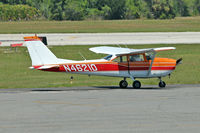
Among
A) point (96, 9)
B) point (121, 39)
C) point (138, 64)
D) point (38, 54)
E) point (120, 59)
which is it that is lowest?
point (96, 9)

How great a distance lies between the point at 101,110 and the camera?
15.3m

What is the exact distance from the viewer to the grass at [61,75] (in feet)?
80.6

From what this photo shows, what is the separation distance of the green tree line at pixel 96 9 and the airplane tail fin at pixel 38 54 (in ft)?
255

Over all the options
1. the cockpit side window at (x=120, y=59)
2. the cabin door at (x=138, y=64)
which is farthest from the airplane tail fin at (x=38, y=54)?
the cabin door at (x=138, y=64)

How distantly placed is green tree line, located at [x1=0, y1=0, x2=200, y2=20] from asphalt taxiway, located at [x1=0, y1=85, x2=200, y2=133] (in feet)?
260

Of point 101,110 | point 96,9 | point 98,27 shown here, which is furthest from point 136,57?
point 96,9

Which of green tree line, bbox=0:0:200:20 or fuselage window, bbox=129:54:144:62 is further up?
fuselage window, bbox=129:54:144:62

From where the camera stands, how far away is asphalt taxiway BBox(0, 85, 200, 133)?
12664 mm

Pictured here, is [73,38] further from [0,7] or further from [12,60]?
[0,7]

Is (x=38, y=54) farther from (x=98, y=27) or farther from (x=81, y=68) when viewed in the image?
(x=98, y=27)

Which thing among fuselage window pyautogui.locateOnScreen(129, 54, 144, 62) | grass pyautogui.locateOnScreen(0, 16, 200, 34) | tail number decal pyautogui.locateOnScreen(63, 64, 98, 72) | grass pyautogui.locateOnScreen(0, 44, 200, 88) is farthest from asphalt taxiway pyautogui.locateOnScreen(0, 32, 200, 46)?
tail number decal pyautogui.locateOnScreen(63, 64, 98, 72)

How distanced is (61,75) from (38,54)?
752cm

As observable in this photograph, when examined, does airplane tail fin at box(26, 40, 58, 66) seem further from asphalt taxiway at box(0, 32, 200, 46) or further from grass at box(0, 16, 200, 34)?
grass at box(0, 16, 200, 34)

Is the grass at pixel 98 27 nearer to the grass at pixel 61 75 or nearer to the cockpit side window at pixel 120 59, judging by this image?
the grass at pixel 61 75
